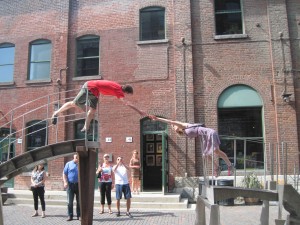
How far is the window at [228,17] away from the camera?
16.2 m

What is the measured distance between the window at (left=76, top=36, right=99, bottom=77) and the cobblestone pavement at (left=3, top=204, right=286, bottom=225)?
6598mm

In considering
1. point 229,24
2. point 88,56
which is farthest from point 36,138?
point 229,24

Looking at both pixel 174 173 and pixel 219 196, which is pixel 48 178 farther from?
pixel 219 196

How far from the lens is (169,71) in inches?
633

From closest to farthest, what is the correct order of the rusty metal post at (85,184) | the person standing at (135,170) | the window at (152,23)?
the rusty metal post at (85,184) → the person standing at (135,170) → the window at (152,23)

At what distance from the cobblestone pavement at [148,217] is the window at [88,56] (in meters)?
6.60

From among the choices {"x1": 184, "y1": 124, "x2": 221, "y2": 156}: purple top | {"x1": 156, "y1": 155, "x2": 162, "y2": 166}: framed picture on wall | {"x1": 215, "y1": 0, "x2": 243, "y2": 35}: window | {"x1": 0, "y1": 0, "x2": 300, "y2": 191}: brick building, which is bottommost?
{"x1": 156, "y1": 155, "x2": 162, "y2": 166}: framed picture on wall

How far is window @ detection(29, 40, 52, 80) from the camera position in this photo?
58.0ft

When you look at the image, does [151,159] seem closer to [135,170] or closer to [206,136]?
[135,170]

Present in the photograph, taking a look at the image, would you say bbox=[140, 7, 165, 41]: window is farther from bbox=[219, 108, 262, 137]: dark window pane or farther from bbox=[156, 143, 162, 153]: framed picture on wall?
bbox=[156, 143, 162, 153]: framed picture on wall

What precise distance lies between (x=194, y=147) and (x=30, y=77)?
337 inches

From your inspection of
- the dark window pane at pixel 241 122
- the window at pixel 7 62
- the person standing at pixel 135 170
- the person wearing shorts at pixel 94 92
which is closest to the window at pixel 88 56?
the window at pixel 7 62

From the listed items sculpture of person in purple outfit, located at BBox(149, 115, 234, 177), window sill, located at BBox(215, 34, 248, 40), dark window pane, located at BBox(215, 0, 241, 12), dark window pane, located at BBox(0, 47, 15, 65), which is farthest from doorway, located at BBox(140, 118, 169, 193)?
sculpture of person in purple outfit, located at BBox(149, 115, 234, 177)

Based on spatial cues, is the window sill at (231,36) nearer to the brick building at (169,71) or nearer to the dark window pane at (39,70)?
the brick building at (169,71)
